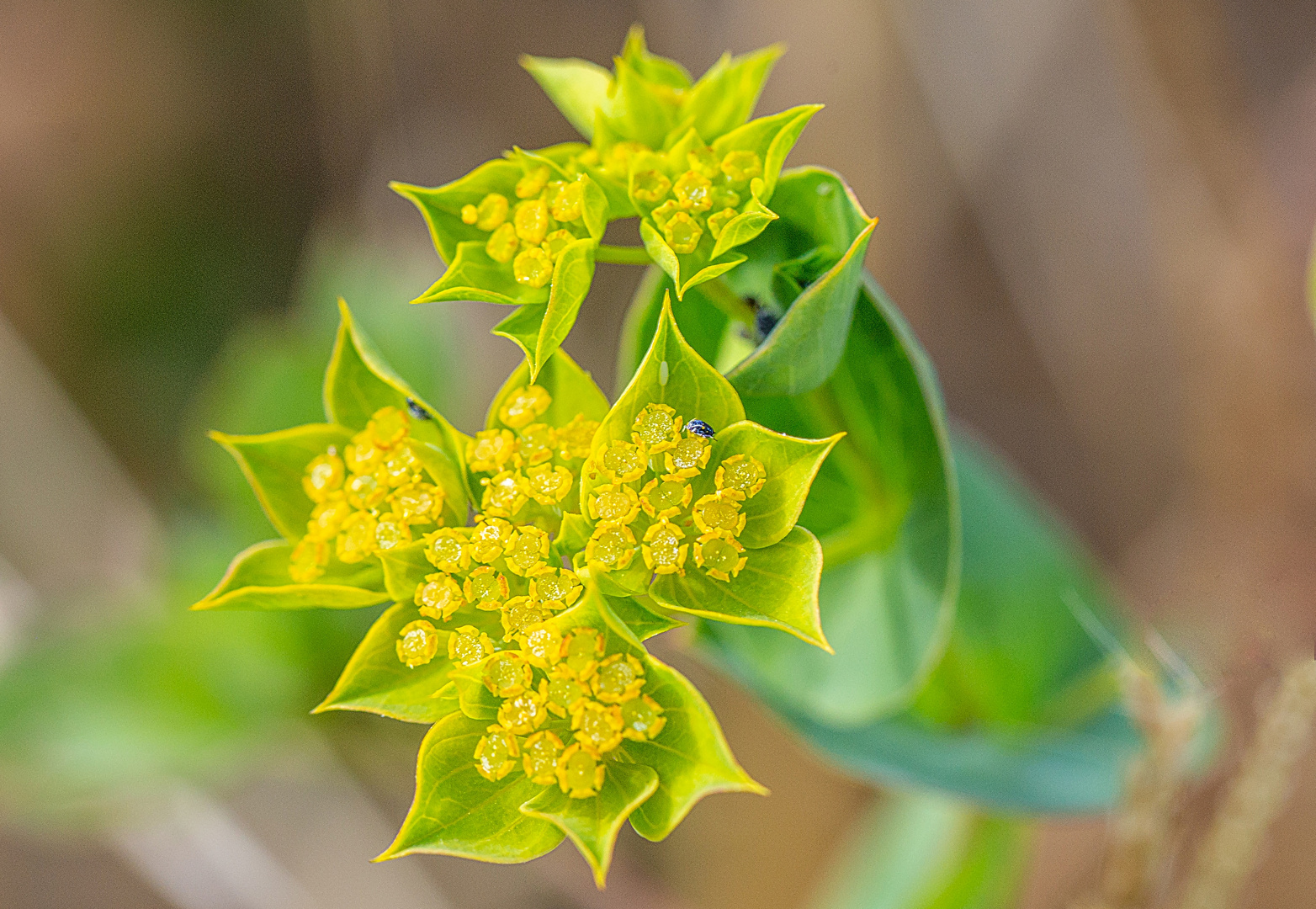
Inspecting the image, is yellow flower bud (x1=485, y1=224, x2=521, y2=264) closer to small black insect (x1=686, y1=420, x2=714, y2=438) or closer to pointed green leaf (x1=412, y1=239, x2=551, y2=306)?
pointed green leaf (x1=412, y1=239, x2=551, y2=306)

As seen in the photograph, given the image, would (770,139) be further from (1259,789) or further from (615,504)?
(1259,789)

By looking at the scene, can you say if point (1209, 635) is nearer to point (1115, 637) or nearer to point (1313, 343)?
point (1115, 637)

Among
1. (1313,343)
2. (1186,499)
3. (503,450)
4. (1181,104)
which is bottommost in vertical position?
(1186,499)

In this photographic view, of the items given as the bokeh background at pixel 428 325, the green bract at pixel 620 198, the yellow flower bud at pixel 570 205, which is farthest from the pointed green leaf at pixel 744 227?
the bokeh background at pixel 428 325

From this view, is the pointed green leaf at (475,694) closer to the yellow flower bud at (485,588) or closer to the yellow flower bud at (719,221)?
the yellow flower bud at (485,588)

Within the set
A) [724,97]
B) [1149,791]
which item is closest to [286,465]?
[724,97]

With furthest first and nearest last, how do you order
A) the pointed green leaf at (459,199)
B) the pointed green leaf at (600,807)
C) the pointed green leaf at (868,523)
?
the pointed green leaf at (868,523) < the pointed green leaf at (459,199) < the pointed green leaf at (600,807)

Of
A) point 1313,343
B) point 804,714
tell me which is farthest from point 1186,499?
point 804,714
